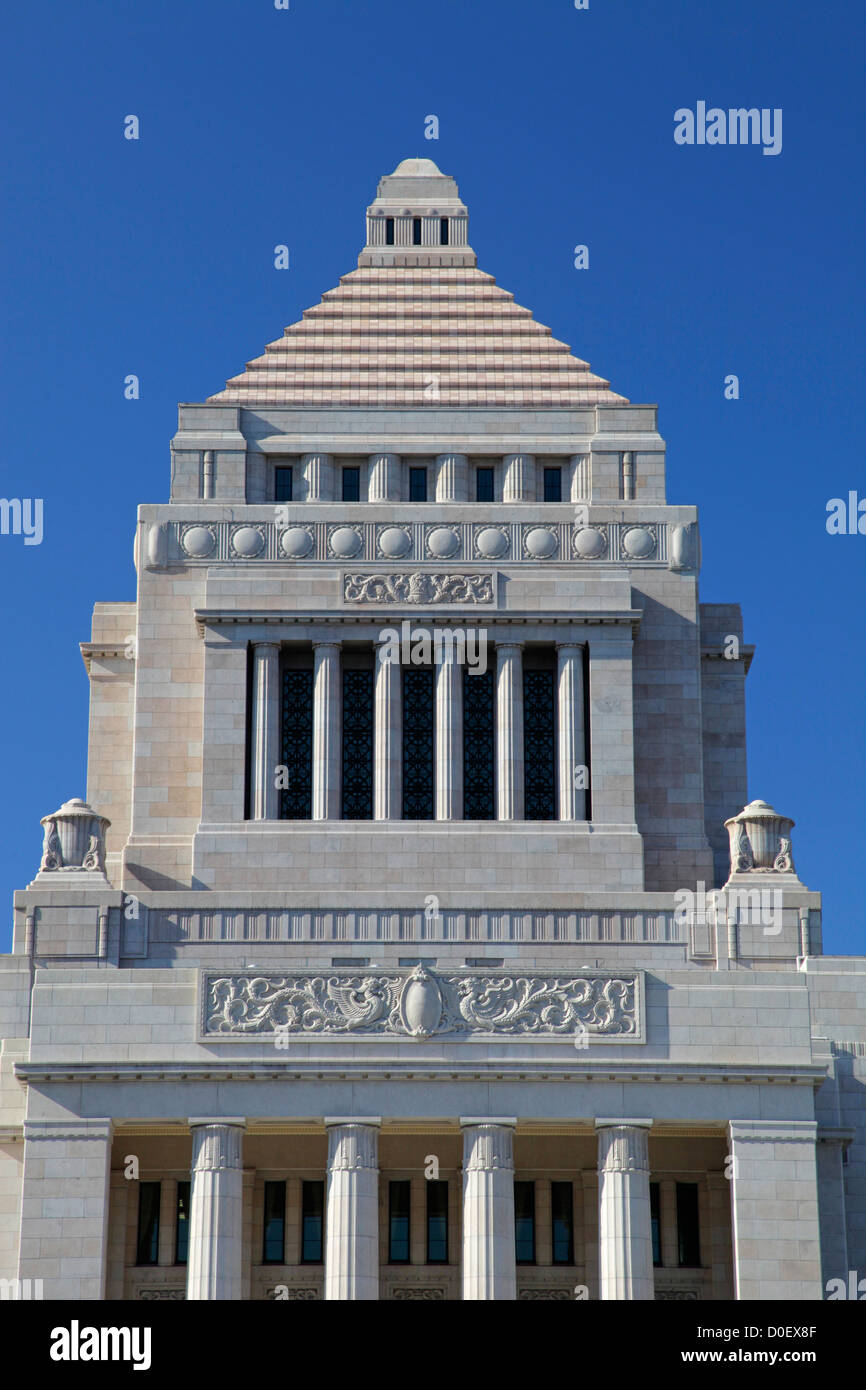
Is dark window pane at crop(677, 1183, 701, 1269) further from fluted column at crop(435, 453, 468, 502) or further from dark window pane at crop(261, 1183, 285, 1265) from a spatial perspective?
fluted column at crop(435, 453, 468, 502)

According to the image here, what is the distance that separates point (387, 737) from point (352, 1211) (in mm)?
16612

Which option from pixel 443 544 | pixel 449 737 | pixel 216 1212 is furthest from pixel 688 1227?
pixel 443 544

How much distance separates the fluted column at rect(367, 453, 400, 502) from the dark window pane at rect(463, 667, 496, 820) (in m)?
6.20

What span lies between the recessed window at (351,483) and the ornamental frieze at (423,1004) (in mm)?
19887

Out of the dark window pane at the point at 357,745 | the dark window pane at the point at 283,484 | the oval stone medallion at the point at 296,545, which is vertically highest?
the dark window pane at the point at 283,484

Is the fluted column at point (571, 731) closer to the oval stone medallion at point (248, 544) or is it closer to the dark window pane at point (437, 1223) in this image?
the oval stone medallion at point (248, 544)

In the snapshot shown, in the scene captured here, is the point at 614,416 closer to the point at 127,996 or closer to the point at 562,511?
the point at 562,511

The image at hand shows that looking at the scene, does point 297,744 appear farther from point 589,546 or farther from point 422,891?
point 589,546

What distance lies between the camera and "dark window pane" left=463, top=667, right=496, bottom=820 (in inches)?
2687

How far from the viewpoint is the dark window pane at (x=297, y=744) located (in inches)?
2682

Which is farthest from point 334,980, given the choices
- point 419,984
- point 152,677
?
Answer: point 152,677

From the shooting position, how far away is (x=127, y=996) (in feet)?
184

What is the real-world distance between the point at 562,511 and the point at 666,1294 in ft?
74.5

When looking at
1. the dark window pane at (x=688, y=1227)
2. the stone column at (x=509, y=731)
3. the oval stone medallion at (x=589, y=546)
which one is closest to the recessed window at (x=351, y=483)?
the oval stone medallion at (x=589, y=546)
